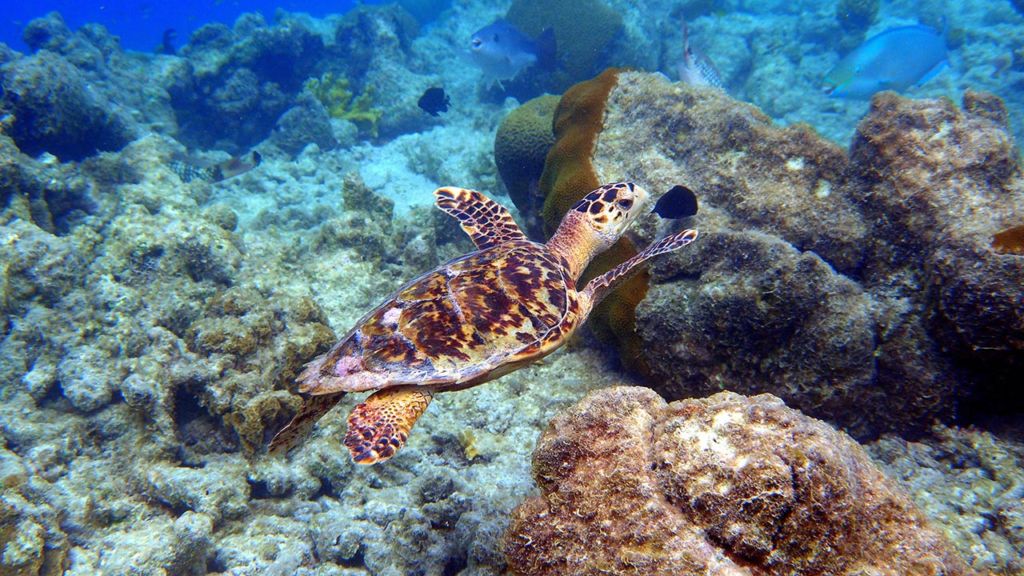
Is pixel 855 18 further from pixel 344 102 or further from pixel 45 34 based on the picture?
pixel 45 34

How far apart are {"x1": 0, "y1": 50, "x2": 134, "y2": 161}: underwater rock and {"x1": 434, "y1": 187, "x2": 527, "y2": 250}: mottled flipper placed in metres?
7.32

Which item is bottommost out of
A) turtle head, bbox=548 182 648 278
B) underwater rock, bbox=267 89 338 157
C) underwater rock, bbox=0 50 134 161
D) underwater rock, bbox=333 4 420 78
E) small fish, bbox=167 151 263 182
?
turtle head, bbox=548 182 648 278

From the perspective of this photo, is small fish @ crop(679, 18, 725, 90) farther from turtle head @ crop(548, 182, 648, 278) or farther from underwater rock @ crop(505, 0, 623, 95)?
underwater rock @ crop(505, 0, 623, 95)

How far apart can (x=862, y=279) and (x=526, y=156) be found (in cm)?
386

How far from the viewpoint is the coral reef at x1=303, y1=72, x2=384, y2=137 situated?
1195 centimetres

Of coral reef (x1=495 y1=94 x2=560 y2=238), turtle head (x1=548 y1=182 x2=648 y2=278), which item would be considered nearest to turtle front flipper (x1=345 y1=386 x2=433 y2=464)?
turtle head (x1=548 y1=182 x2=648 y2=278)

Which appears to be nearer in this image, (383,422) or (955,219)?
(383,422)

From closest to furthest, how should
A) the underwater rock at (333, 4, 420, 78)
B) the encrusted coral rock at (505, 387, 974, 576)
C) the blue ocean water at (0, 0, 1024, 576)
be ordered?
the encrusted coral rock at (505, 387, 974, 576), the blue ocean water at (0, 0, 1024, 576), the underwater rock at (333, 4, 420, 78)

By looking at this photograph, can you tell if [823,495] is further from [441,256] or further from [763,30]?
[763,30]

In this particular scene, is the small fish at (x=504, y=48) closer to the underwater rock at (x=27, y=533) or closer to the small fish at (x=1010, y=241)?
the small fish at (x=1010, y=241)

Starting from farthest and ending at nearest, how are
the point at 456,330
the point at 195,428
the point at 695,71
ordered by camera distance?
the point at 695,71 < the point at 195,428 < the point at 456,330

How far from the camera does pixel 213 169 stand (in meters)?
9.07

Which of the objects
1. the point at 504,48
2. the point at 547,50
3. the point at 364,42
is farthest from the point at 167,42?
the point at 547,50

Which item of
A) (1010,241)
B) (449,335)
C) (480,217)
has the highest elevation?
(480,217)
